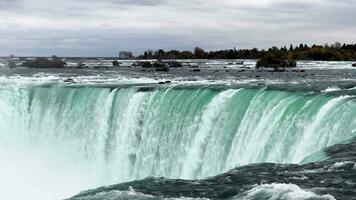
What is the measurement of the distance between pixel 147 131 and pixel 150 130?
0.49 feet

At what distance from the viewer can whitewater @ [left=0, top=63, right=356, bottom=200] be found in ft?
67.4

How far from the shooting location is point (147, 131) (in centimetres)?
2734

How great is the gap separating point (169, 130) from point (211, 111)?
210 centimetres

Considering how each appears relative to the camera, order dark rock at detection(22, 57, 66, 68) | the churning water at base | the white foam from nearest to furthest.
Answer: the white foam
the churning water at base
dark rock at detection(22, 57, 66, 68)

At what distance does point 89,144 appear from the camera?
98.4 ft

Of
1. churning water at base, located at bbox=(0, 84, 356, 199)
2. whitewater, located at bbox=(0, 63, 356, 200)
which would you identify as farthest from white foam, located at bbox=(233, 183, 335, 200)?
churning water at base, located at bbox=(0, 84, 356, 199)

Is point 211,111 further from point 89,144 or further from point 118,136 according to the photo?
point 89,144

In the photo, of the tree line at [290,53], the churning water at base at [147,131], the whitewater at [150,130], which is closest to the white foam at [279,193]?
the whitewater at [150,130]

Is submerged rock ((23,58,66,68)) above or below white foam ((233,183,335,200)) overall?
below

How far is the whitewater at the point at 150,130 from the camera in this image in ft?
67.4

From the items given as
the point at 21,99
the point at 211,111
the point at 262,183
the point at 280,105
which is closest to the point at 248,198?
the point at 262,183

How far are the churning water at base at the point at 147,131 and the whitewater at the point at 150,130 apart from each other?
43 mm

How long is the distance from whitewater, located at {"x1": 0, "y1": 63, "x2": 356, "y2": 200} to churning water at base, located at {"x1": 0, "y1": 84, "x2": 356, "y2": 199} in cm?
4

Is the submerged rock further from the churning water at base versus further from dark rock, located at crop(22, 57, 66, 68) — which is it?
the churning water at base
